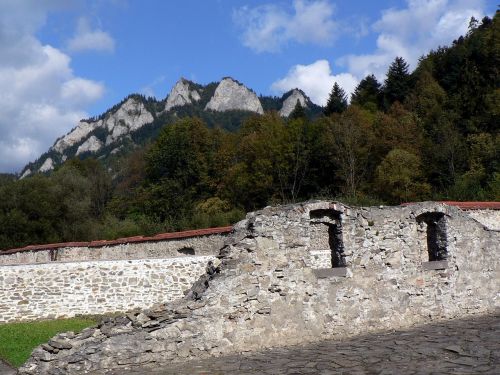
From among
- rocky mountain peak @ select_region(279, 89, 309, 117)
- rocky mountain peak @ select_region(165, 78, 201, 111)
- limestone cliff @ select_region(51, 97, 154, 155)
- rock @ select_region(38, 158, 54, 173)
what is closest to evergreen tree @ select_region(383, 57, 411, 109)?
rocky mountain peak @ select_region(279, 89, 309, 117)

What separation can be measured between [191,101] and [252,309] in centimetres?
12694

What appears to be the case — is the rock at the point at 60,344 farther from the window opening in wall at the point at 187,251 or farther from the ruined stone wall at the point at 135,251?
the window opening in wall at the point at 187,251

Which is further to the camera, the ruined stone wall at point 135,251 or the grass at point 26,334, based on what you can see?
the ruined stone wall at point 135,251

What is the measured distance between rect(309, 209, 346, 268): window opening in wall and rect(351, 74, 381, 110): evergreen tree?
51.6m

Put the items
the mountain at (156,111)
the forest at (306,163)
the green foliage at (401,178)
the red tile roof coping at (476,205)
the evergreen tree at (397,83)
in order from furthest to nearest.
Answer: the mountain at (156,111)
the evergreen tree at (397,83)
the forest at (306,163)
the green foliage at (401,178)
the red tile roof coping at (476,205)

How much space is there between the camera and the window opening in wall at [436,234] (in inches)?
488

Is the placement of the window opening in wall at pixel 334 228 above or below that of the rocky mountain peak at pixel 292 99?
below

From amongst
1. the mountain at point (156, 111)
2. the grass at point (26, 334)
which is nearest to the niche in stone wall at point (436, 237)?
the grass at point (26, 334)

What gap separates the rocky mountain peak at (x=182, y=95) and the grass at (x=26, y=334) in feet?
384

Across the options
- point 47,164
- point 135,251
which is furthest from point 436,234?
point 47,164

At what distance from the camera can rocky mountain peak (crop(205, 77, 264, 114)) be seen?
13138cm

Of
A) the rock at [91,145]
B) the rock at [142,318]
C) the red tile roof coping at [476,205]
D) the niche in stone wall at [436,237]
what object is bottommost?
the rock at [142,318]

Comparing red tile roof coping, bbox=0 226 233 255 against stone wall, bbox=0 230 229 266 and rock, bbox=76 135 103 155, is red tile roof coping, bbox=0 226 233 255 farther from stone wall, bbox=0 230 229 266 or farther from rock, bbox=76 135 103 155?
rock, bbox=76 135 103 155

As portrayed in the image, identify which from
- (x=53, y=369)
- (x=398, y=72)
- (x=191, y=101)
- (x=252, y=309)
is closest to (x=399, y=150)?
(x=398, y=72)
